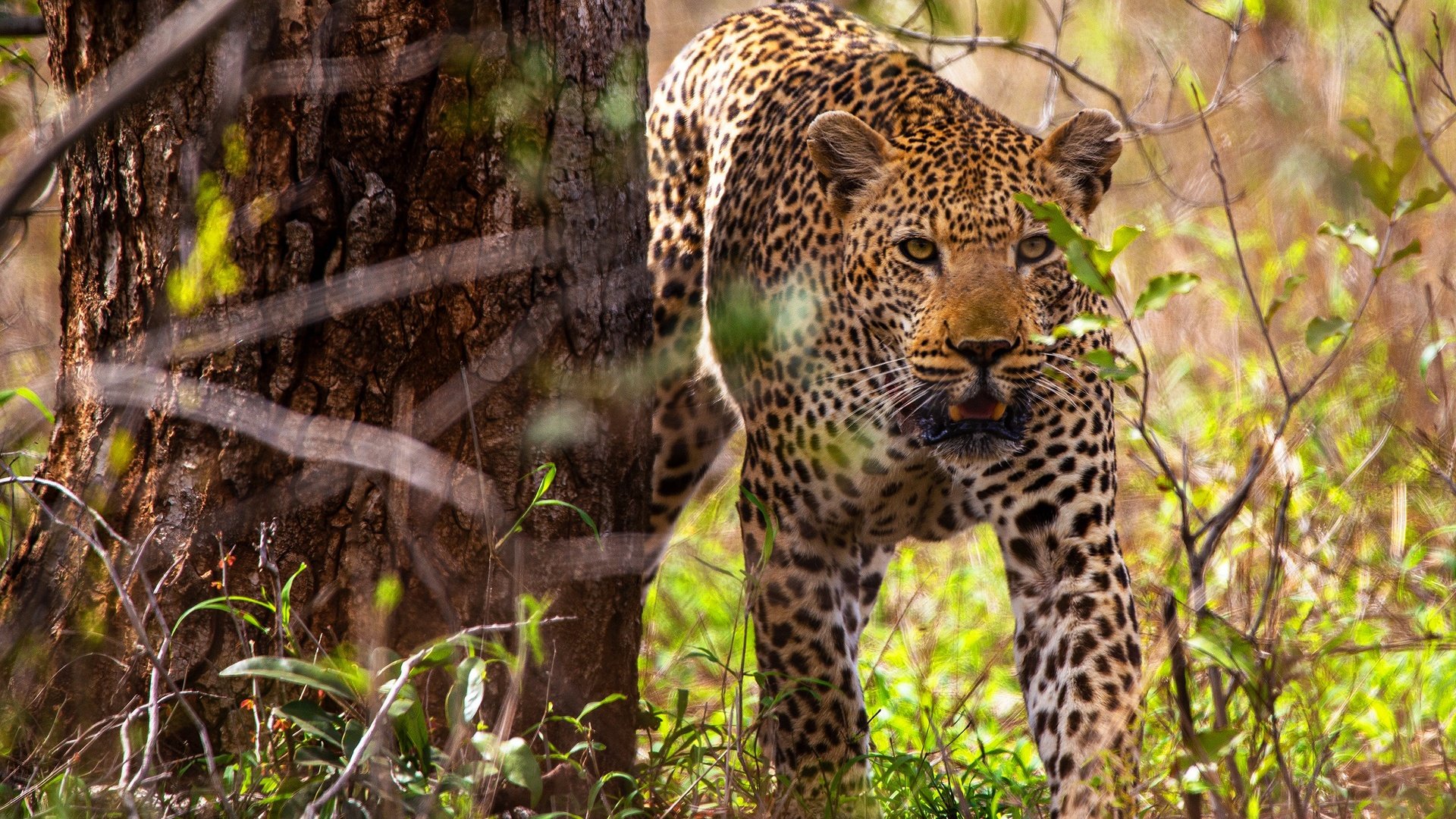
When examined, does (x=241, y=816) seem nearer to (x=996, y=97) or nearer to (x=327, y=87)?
(x=327, y=87)

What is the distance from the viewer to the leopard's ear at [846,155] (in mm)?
4922

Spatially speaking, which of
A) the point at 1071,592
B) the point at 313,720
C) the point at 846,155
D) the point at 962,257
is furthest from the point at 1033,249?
the point at 313,720

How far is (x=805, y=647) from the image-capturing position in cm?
492

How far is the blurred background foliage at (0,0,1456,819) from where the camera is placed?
3553mm

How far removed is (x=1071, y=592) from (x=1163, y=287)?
1642mm

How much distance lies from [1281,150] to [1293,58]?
1961 millimetres

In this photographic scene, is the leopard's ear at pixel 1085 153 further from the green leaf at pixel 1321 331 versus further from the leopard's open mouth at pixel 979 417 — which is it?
the green leaf at pixel 1321 331

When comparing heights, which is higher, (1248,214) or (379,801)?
(1248,214)

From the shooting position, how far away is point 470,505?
3.86m

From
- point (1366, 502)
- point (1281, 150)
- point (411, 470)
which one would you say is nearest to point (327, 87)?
point (411, 470)

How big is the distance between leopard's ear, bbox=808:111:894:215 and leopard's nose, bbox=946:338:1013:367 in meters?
0.88

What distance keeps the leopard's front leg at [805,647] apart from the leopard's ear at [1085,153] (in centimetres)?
145

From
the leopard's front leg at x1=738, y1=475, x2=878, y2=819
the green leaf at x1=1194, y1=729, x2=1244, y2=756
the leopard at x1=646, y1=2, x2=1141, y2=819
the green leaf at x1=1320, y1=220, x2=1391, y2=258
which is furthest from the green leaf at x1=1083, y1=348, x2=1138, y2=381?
the leopard's front leg at x1=738, y1=475, x2=878, y2=819

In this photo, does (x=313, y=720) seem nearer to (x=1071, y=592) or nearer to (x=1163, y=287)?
(x=1163, y=287)
